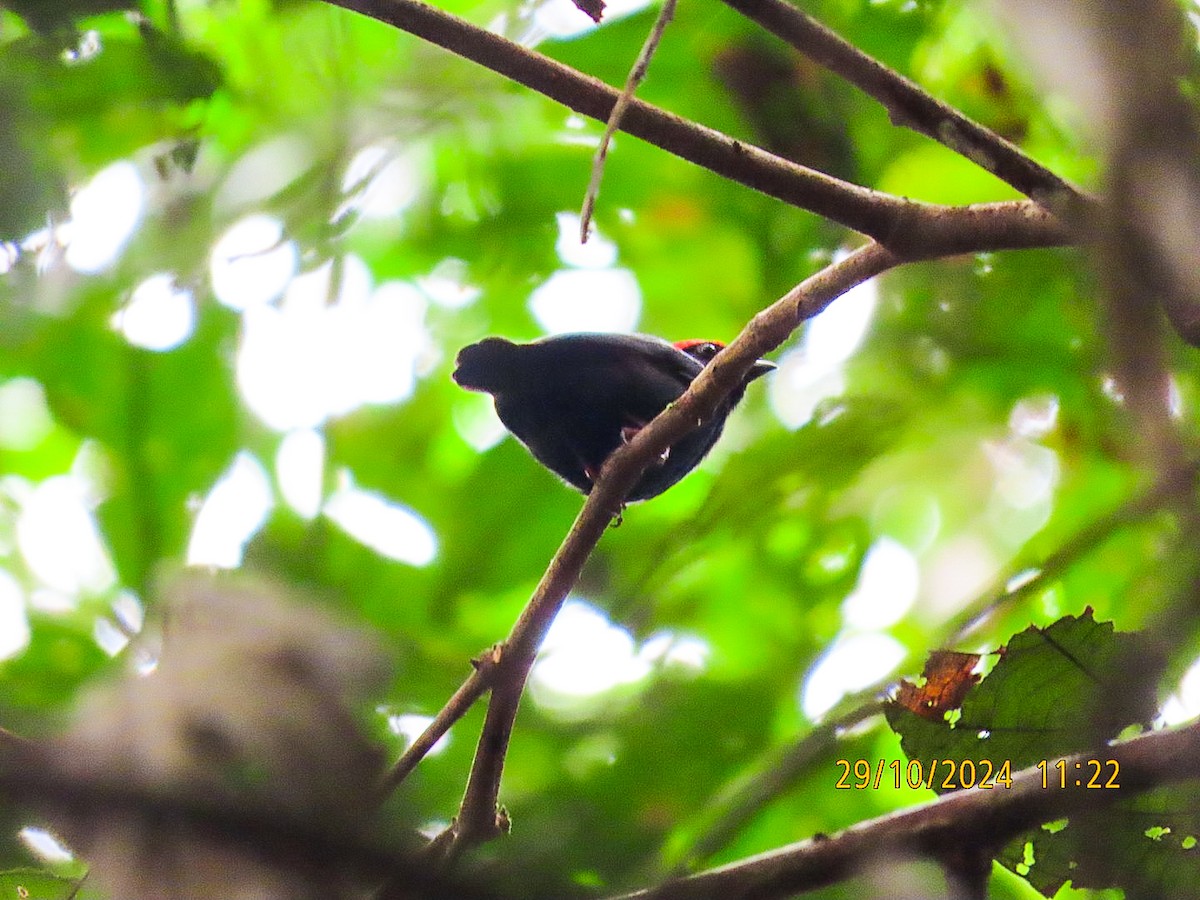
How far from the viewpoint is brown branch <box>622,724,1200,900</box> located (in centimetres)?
188

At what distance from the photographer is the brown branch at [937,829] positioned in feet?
6.17

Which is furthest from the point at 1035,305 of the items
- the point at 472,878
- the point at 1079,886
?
the point at 472,878

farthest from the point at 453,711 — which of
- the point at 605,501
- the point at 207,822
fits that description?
the point at 207,822

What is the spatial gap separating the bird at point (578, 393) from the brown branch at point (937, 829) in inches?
99.5

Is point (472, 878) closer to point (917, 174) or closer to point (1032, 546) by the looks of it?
point (1032, 546)

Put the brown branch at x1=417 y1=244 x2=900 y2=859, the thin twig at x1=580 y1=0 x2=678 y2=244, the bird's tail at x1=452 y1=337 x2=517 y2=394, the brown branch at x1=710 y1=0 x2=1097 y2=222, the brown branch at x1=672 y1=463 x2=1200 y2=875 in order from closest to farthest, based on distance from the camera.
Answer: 1. the thin twig at x1=580 y1=0 x2=678 y2=244
2. the brown branch at x1=710 y1=0 x2=1097 y2=222
3. the brown branch at x1=417 y1=244 x2=900 y2=859
4. the brown branch at x1=672 y1=463 x2=1200 y2=875
5. the bird's tail at x1=452 y1=337 x2=517 y2=394

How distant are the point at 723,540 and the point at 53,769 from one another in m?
4.16

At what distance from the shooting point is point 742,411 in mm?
5828

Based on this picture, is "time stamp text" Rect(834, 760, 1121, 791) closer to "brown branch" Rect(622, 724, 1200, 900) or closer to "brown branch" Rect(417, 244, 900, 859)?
"brown branch" Rect(622, 724, 1200, 900)
